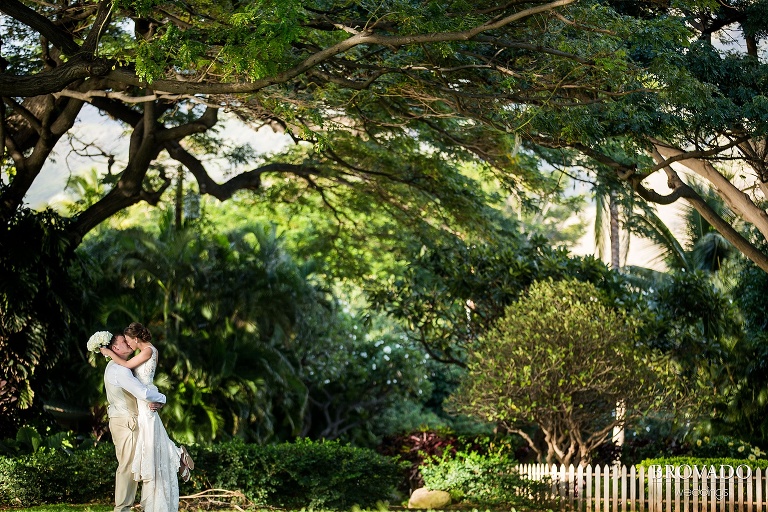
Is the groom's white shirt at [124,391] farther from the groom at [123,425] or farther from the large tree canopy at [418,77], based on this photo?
the large tree canopy at [418,77]

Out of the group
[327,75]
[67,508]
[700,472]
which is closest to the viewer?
[327,75]

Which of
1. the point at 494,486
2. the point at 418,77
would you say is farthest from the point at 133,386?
the point at 494,486

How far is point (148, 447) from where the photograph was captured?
10.2 meters

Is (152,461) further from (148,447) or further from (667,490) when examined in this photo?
(667,490)

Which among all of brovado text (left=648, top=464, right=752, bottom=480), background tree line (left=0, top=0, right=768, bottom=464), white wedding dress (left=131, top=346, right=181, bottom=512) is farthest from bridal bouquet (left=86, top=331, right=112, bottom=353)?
brovado text (left=648, top=464, right=752, bottom=480)

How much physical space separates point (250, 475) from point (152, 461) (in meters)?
5.70

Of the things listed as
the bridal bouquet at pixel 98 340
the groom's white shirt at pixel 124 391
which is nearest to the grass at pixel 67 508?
the groom's white shirt at pixel 124 391

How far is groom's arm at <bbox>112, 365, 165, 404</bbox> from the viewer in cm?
1012

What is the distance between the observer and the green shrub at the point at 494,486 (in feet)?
55.6

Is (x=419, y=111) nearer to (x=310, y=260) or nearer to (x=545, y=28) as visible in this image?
(x=545, y=28)

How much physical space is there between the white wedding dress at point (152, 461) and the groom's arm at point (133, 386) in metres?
0.13

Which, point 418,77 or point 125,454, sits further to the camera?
point 418,77

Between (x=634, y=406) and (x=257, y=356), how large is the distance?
9104 millimetres

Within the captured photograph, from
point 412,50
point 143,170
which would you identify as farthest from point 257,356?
point 412,50
